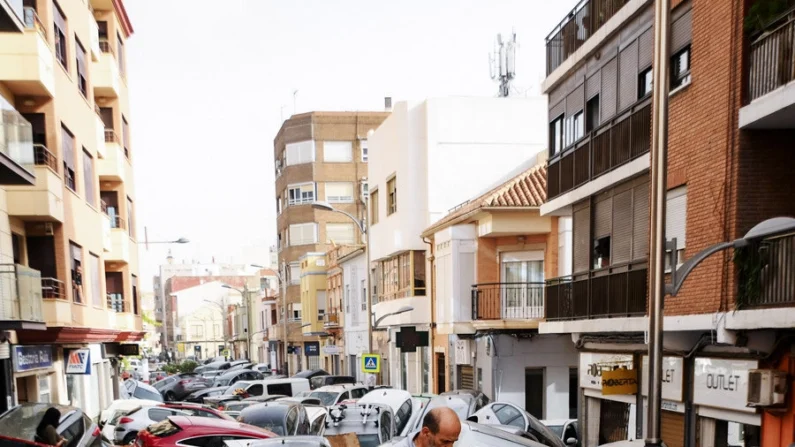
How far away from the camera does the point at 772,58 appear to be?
36.2 ft

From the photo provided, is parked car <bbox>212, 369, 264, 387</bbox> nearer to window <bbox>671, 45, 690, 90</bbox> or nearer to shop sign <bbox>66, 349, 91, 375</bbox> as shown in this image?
shop sign <bbox>66, 349, 91, 375</bbox>

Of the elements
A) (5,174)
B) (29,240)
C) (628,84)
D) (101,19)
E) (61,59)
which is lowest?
(29,240)

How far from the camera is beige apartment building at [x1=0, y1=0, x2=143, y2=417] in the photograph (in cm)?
1888

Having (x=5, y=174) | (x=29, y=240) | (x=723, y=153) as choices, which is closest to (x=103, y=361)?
(x=29, y=240)

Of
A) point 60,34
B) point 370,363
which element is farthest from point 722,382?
point 60,34

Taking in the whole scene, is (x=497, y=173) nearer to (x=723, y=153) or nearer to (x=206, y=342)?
(x=723, y=153)

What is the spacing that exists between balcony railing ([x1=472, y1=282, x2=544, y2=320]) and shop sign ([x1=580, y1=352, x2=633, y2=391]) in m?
5.71

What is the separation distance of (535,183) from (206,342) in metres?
114

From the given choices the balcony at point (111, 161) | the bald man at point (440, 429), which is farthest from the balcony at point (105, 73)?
the bald man at point (440, 429)

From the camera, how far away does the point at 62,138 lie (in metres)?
22.0

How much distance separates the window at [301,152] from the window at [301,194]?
6.12ft

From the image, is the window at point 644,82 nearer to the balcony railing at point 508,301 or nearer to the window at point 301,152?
the balcony railing at point 508,301

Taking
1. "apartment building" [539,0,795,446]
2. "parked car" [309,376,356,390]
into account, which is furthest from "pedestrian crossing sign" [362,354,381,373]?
"apartment building" [539,0,795,446]

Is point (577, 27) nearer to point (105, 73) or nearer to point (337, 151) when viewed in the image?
point (105, 73)
